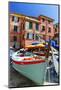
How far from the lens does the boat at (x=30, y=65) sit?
264 cm

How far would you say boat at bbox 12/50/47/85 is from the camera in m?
2.64

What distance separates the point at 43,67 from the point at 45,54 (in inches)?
6.3

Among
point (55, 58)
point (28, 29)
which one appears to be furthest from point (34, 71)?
point (28, 29)

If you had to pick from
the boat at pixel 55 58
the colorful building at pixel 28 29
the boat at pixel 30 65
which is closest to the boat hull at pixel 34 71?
the boat at pixel 30 65

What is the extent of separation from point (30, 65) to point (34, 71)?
0.09 m

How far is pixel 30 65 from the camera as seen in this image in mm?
2672

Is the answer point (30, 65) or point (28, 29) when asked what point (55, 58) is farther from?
point (28, 29)

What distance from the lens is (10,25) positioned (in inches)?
104

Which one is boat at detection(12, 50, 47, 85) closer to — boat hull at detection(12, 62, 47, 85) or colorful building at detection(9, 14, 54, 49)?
boat hull at detection(12, 62, 47, 85)

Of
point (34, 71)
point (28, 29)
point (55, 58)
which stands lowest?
point (34, 71)

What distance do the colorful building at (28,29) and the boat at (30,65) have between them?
12cm

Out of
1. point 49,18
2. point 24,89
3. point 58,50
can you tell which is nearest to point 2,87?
point 24,89

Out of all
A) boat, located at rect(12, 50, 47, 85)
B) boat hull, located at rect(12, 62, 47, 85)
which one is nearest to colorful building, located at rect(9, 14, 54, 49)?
boat, located at rect(12, 50, 47, 85)

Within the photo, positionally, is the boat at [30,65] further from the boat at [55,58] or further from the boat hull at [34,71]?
the boat at [55,58]
